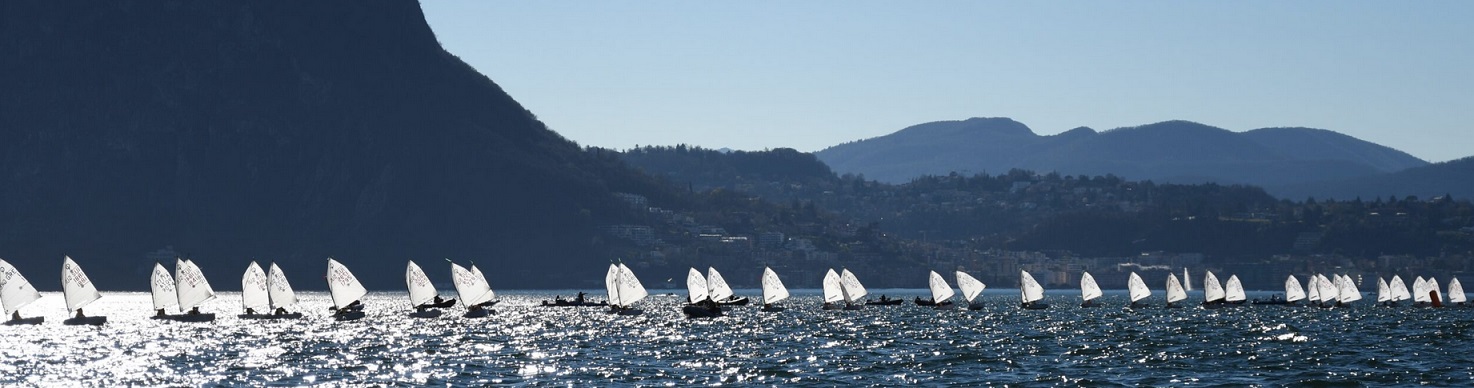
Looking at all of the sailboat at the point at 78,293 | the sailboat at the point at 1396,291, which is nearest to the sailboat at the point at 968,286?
the sailboat at the point at 1396,291

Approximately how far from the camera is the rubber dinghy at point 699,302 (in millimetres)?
138750

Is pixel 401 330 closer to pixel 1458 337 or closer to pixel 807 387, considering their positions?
pixel 807 387

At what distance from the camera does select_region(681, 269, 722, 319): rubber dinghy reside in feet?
455

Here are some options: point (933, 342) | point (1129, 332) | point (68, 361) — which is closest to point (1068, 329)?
point (1129, 332)

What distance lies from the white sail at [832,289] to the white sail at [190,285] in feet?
186

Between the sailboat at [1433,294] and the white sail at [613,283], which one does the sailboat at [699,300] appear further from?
the sailboat at [1433,294]

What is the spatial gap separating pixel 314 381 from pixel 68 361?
19148mm

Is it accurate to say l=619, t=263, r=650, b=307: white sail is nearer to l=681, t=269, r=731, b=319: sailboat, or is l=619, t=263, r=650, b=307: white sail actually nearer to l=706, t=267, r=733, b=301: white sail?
l=681, t=269, r=731, b=319: sailboat

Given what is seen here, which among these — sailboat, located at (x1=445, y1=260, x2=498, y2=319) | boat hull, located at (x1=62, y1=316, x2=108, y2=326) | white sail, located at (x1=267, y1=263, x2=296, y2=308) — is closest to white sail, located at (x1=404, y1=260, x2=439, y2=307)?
sailboat, located at (x1=445, y1=260, x2=498, y2=319)

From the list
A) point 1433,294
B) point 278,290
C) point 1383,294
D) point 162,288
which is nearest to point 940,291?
point 1433,294

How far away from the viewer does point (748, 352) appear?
3371 inches

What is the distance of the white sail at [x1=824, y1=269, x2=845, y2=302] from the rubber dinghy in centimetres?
1095

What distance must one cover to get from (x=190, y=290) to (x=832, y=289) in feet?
195

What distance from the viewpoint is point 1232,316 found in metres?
142
